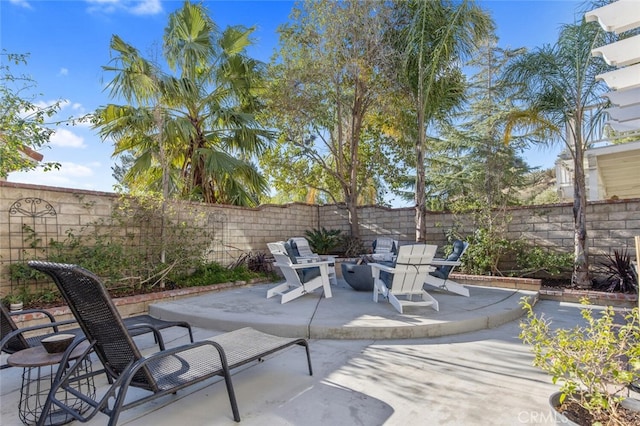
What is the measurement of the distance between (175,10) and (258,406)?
369 inches

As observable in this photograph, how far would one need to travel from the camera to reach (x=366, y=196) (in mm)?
13812

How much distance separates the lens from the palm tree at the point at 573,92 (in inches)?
239

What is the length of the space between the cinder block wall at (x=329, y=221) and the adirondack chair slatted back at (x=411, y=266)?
3.58 m

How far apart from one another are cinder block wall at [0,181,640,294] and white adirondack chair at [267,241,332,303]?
8.34ft

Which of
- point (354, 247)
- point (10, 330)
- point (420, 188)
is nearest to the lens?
point (10, 330)

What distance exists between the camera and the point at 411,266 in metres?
4.73

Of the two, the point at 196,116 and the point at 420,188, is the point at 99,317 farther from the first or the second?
the point at 196,116

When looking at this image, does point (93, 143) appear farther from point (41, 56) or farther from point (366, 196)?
point (366, 196)

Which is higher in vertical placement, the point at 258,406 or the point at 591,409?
the point at 591,409

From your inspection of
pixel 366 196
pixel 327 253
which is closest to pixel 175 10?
→ pixel 327 253

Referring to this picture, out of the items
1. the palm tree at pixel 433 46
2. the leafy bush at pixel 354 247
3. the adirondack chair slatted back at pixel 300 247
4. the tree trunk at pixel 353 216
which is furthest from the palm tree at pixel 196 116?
the palm tree at pixel 433 46

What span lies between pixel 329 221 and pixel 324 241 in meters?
1.19

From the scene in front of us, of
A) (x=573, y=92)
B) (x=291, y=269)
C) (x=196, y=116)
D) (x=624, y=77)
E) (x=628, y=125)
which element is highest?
(x=196, y=116)

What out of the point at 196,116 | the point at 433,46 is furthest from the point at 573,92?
the point at 196,116
